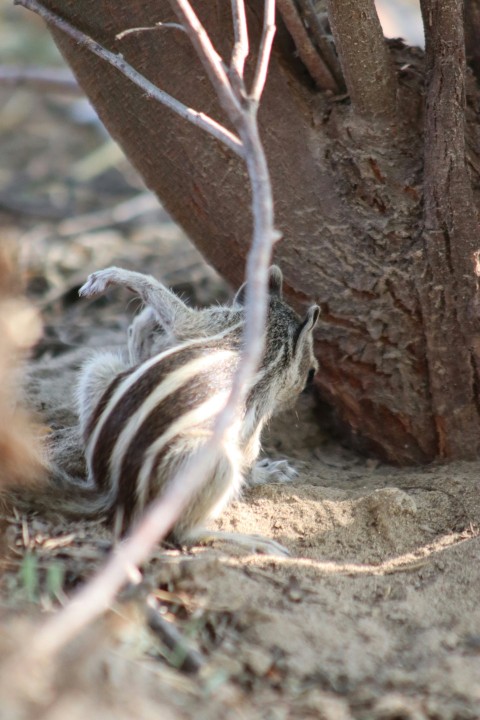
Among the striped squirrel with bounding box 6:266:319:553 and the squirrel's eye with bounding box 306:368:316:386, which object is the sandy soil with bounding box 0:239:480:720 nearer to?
the striped squirrel with bounding box 6:266:319:553

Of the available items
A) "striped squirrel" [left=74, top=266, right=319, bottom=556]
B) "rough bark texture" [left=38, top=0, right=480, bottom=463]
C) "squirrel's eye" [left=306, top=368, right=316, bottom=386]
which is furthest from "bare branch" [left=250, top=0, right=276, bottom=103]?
"squirrel's eye" [left=306, top=368, right=316, bottom=386]

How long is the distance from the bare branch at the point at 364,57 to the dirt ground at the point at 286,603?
1574mm

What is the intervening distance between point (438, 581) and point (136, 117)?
7.53 feet

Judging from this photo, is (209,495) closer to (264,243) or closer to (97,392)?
(97,392)

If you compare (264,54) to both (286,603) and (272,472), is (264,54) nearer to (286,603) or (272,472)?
(286,603)

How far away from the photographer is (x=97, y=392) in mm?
3824

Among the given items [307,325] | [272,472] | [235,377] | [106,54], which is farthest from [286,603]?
[106,54]

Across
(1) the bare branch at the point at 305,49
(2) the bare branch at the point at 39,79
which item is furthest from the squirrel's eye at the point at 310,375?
(2) the bare branch at the point at 39,79

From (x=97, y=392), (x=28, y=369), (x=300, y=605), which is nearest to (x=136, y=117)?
(x=97, y=392)

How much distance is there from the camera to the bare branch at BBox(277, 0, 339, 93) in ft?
11.7

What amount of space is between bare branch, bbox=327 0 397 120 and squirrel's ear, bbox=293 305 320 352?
33.5 inches

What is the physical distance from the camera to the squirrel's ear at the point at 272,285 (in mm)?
3853

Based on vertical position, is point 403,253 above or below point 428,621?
above

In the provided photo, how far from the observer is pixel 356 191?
3738 mm
